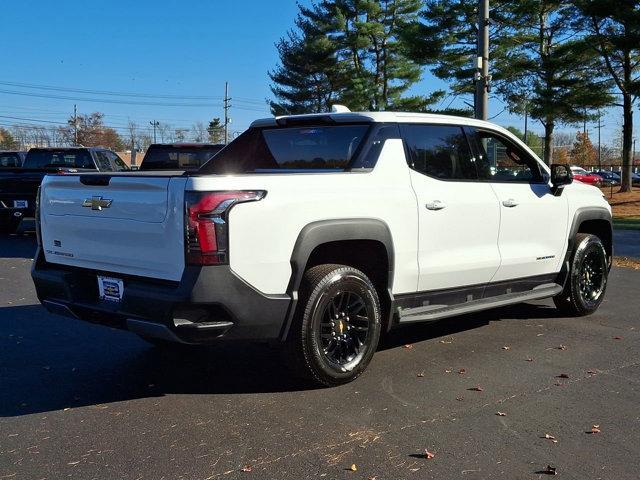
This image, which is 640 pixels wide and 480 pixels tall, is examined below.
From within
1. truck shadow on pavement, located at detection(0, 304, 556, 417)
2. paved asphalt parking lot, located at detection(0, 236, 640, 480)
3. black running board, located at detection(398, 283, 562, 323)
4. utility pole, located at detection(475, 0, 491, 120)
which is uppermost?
utility pole, located at detection(475, 0, 491, 120)

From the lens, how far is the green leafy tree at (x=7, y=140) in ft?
277

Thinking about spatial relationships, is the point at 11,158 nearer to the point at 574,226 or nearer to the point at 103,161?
the point at 103,161

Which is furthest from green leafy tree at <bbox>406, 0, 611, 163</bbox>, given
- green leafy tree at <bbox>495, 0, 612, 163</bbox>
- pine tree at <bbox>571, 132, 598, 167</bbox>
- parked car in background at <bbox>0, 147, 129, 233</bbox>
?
pine tree at <bbox>571, 132, 598, 167</bbox>

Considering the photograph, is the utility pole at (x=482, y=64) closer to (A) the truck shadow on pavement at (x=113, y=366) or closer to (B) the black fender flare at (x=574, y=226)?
(B) the black fender flare at (x=574, y=226)

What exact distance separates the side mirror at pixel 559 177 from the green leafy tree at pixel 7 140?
84862mm

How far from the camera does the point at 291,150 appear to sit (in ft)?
19.1

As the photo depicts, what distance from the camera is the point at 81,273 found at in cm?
463

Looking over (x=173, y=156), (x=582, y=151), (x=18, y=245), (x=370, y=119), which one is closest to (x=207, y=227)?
(x=370, y=119)

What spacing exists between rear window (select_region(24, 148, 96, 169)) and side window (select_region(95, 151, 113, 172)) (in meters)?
0.21

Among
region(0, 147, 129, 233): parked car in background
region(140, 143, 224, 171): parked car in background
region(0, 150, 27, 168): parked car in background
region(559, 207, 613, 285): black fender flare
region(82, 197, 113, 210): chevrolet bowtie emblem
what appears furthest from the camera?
region(0, 150, 27, 168): parked car in background

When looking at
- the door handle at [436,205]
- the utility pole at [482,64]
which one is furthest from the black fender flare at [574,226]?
the utility pole at [482,64]

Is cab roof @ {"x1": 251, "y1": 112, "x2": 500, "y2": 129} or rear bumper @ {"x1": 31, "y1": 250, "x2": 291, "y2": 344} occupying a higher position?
cab roof @ {"x1": 251, "y1": 112, "x2": 500, "y2": 129}

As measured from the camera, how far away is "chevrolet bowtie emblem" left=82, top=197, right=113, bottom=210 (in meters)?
4.34

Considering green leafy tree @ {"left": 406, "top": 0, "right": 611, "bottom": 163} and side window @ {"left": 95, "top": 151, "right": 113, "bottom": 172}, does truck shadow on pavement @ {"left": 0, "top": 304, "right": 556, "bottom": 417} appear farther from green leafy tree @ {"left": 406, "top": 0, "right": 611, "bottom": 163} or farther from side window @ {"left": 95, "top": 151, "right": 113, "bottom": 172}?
green leafy tree @ {"left": 406, "top": 0, "right": 611, "bottom": 163}
